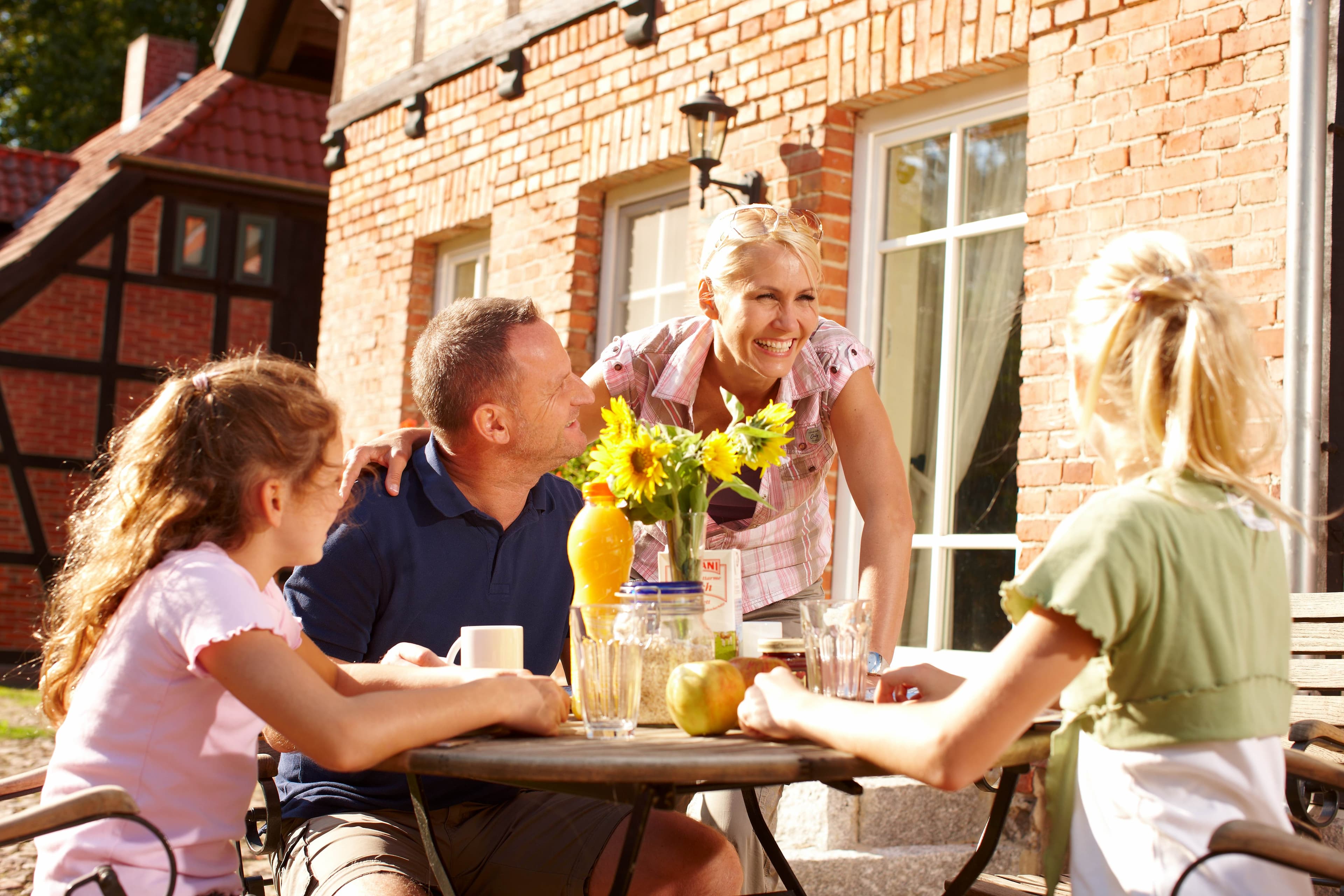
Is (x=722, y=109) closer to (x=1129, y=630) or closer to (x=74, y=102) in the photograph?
(x=1129, y=630)

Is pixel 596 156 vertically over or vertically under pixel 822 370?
over

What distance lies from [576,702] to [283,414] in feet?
2.00

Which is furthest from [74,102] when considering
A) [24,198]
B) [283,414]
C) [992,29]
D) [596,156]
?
[283,414]

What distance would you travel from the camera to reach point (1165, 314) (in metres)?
1.56

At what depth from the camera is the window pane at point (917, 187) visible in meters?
4.86

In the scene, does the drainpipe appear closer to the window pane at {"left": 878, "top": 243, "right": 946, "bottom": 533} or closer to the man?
the window pane at {"left": 878, "top": 243, "right": 946, "bottom": 533}

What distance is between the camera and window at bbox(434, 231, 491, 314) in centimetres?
745

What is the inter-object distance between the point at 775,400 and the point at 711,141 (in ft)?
9.11

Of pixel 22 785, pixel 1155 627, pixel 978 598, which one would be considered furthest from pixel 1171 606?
pixel 978 598

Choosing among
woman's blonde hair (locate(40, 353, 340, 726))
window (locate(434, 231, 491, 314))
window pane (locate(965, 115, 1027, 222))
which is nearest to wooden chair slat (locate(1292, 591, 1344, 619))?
window pane (locate(965, 115, 1027, 222))

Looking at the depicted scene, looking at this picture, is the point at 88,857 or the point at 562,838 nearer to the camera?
the point at 88,857

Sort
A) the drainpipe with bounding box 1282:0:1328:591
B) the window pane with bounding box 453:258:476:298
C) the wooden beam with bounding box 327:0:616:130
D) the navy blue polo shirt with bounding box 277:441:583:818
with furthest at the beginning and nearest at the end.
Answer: the window pane with bounding box 453:258:476:298
the wooden beam with bounding box 327:0:616:130
the drainpipe with bounding box 1282:0:1328:591
the navy blue polo shirt with bounding box 277:441:583:818

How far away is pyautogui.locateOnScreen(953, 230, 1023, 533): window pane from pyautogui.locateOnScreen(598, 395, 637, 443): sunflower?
2.72 meters

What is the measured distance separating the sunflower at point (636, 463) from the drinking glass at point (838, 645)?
0.29 meters
